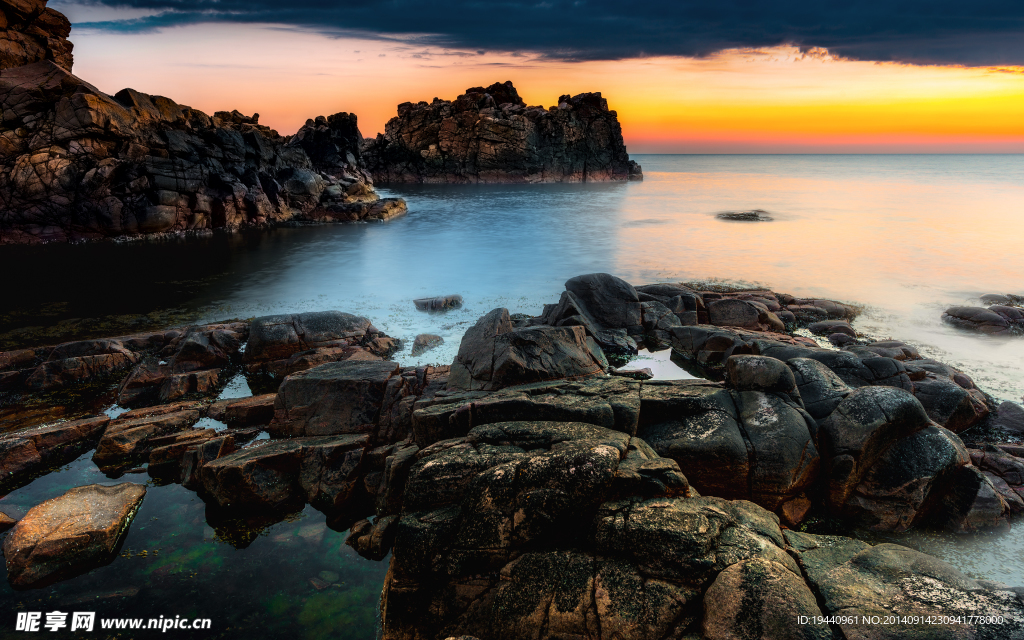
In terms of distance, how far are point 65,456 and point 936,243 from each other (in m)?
44.9

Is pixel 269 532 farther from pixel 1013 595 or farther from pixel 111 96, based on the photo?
pixel 111 96

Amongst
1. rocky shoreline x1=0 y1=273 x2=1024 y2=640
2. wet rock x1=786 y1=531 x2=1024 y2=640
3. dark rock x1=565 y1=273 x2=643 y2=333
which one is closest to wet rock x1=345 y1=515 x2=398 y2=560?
rocky shoreline x1=0 y1=273 x2=1024 y2=640

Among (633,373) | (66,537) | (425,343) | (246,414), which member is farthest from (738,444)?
(425,343)

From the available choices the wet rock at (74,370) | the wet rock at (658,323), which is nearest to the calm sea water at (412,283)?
the wet rock at (74,370)

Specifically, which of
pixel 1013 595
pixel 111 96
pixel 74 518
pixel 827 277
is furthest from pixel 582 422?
pixel 111 96

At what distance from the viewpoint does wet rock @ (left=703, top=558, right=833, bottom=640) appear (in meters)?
4.33

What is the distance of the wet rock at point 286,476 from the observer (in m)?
8.11

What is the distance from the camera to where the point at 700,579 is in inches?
190

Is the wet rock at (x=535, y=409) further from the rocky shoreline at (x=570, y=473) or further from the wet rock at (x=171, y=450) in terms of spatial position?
the wet rock at (x=171, y=450)

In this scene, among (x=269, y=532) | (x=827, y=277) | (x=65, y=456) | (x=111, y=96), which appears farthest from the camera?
(x=111, y=96)

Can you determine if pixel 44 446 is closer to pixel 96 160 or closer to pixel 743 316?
pixel 743 316

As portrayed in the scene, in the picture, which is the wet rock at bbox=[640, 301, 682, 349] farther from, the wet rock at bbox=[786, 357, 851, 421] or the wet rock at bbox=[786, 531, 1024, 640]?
the wet rock at bbox=[786, 531, 1024, 640]

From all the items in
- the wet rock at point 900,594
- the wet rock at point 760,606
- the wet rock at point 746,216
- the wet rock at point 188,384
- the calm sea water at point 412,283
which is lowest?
the wet rock at point 746,216

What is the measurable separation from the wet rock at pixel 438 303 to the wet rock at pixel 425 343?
4.06 metres
